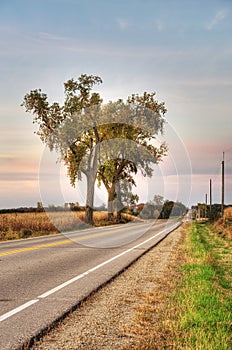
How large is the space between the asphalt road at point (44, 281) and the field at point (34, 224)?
29.2ft

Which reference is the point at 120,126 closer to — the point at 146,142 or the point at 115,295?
the point at 146,142

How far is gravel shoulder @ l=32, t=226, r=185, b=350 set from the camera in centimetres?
539

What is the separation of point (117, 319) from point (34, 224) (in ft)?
78.6

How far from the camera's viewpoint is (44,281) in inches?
374

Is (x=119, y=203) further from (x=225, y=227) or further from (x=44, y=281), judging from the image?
(x=44, y=281)

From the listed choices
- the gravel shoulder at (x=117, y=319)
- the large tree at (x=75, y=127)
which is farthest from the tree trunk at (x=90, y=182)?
the gravel shoulder at (x=117, y=319)

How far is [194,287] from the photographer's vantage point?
8961mm

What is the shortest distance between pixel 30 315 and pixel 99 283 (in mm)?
3014

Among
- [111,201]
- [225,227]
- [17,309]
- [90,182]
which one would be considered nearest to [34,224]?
[90,182]

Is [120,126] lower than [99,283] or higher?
higher

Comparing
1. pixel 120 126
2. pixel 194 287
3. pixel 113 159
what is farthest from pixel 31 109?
pixel 194 287

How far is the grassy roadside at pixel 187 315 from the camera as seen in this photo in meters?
5.32

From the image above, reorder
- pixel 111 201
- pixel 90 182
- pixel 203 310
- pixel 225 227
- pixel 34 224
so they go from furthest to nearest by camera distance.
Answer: pixel 111 201 → pixel 90 182 → pixel 225 227 → pixel 34 224 → pixel 203 310

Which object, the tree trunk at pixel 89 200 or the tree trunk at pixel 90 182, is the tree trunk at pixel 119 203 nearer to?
the tree trunk at pixel 89 200
